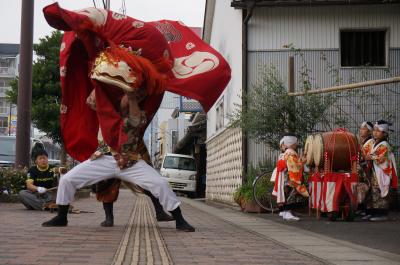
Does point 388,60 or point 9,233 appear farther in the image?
point 388,60

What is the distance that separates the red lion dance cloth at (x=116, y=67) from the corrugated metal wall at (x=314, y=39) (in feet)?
21.6

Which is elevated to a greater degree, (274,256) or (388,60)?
(388,60)

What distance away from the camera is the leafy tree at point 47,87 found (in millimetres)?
27891

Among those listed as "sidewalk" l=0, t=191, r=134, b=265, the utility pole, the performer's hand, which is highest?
the utility pole

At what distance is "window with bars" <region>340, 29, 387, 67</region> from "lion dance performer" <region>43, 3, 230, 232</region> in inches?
296

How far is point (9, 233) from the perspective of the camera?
6.55 m

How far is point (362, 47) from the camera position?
1445cm

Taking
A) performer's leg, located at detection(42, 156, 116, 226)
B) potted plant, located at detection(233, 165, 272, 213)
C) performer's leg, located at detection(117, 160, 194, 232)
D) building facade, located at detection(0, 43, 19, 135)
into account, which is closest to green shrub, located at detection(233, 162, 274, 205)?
potted plant, located at detection(233, 165, 272, 213)

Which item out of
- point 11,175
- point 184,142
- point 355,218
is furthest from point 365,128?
point 184,142

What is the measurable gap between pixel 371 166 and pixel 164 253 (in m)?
6.29

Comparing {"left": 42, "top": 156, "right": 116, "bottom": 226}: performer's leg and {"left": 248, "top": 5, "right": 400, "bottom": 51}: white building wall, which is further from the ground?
{"left": 248, "top": 5, "right": 400, "bottom": 51}: white building wall

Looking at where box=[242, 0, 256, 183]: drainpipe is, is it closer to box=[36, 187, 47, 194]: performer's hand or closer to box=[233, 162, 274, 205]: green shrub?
box=[233, 162, 274, 205]: green shrub

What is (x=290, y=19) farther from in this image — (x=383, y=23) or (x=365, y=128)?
(x=365, y=128)

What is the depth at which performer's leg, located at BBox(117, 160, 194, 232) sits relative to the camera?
691 centimetres
